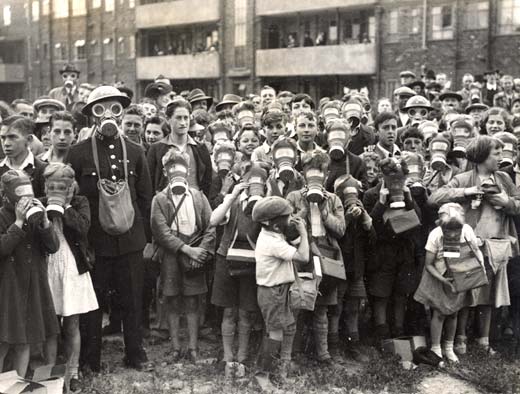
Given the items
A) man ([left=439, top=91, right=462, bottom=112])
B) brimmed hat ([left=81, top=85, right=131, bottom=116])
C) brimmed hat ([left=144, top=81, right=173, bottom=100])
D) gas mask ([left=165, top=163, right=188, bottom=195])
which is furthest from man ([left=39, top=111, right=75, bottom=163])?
man ([left=439, top=91, right=462, bottom=112])

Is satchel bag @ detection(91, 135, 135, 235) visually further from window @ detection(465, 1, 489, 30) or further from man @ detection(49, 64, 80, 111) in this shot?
window @ detection(465, 1, 489, 30)

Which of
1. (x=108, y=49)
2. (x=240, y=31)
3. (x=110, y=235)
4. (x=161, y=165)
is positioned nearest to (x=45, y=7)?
(x=108, y=49)

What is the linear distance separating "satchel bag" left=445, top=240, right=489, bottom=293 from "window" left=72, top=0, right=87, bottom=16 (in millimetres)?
41519

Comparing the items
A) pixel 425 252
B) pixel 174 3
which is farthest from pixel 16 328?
pixel 174 3

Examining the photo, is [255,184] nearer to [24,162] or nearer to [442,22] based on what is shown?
[24,162]

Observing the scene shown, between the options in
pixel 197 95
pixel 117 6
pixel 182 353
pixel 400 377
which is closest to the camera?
pixel 400 377

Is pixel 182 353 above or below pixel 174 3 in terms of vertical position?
below

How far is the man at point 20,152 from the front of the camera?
5.92 m

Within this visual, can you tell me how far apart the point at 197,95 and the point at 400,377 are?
734 centimetres

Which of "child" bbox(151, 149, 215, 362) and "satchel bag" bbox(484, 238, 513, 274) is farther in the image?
"satchel bag" bbox(484, 238, 513, 274)

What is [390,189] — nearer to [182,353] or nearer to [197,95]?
[182,353]

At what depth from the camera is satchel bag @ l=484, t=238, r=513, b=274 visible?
22.9 feet

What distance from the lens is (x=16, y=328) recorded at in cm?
560

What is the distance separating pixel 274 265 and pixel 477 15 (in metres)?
23.4
